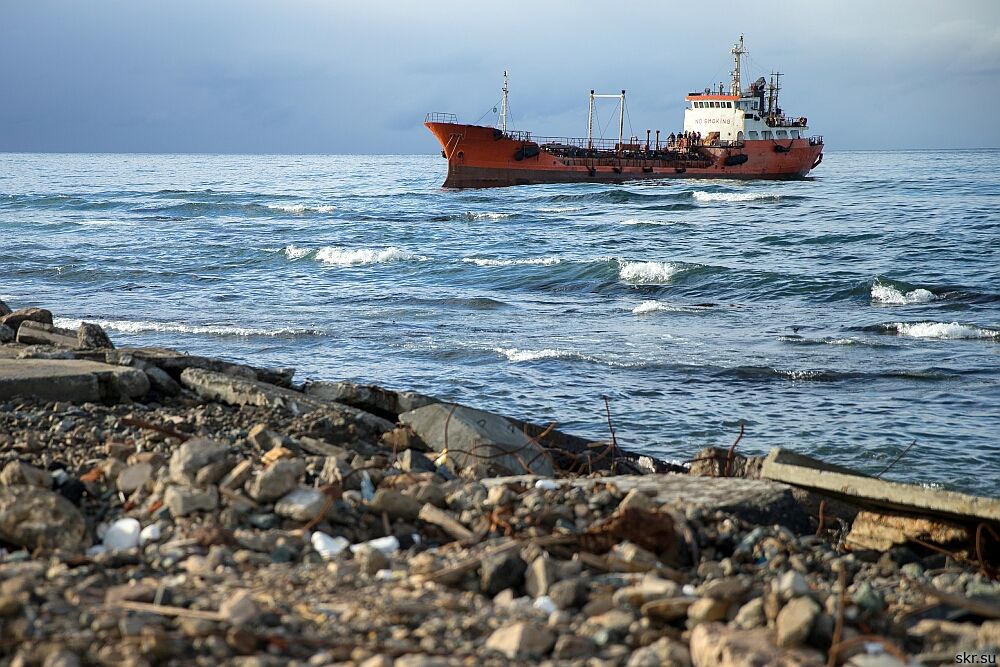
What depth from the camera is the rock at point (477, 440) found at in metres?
4.41

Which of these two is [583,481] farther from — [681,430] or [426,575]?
[681,430]

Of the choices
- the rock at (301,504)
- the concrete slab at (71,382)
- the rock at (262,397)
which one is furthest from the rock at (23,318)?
the rock at (301,504)

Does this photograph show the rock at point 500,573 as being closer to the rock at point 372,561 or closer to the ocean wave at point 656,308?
the rock at point 372,561

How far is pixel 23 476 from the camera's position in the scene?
3148 mm

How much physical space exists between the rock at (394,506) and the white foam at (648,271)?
14.5 meters

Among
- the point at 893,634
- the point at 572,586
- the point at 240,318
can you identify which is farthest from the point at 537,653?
the point at 240,318

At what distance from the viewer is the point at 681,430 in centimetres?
707

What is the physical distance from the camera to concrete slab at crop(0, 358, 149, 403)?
15.5 feet

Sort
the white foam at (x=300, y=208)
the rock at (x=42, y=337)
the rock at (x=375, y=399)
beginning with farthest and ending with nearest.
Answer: the white foam at (x=300, y=208) → the rock at (x=42, y=337) → the rock at (x=375, y=399)

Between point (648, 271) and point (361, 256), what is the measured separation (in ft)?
22.5

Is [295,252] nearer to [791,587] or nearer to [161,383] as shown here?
[161,383]

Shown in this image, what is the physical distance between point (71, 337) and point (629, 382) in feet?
15.9

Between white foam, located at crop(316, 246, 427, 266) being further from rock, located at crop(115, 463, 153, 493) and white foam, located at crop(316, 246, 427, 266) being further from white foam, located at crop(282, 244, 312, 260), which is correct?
rock, located at crop(115, 463, 153, 493)

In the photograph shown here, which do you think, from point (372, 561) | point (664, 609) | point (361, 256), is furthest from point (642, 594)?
point (361, 256)
